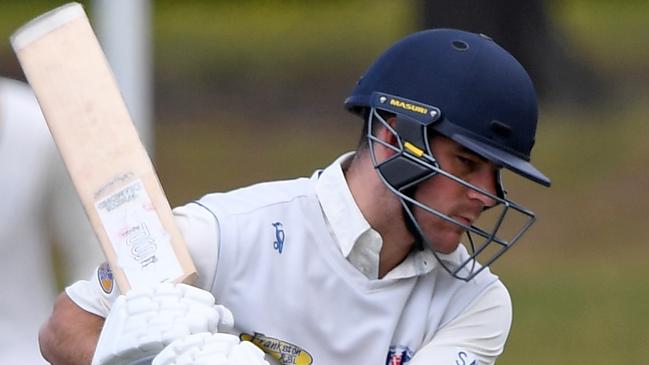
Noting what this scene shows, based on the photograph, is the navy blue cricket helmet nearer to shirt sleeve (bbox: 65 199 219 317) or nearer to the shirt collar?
the shirt collar

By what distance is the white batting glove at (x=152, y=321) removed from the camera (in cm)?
287

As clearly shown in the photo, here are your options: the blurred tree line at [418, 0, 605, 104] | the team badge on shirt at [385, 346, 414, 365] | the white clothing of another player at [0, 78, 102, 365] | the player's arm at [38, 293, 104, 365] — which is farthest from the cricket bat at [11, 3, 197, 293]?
the blurred tree line at [418, 0, 605, 104]

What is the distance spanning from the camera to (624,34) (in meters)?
15.5

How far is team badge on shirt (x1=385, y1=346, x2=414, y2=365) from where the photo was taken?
3365 mm

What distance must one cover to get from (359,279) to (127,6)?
1803 millimetres

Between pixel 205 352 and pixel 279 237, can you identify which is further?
pixel 279 237

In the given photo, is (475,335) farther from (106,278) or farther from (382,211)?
(106,278)

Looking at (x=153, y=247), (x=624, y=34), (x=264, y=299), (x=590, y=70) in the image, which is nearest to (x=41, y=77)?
(x=153, y=247)

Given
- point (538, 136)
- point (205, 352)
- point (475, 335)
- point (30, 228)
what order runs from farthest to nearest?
point (538, 136) → point (30, 228) → point (475, 335) → point (205, 352)

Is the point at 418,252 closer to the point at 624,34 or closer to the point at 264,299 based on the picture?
the point at 264,299

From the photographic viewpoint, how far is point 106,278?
3.27m

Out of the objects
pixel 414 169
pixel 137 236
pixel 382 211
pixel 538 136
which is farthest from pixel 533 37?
pixel 137 236

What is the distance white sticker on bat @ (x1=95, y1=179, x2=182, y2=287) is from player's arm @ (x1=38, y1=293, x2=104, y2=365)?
0.14 metres

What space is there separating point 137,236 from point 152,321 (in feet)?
1.23
